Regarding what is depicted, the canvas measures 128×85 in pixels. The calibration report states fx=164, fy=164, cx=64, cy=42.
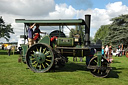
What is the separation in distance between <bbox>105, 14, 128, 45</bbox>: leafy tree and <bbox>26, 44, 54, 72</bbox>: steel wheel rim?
23369 millimetres

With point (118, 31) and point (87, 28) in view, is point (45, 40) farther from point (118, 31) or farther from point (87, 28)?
point (118, 31)

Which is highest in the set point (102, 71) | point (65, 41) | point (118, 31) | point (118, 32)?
point (118, 31)

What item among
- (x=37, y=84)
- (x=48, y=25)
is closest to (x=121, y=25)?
(x=48, y=25)

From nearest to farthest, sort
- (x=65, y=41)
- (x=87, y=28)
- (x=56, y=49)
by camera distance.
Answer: (x=65, y=41)
(x=56, y=49)
(x=87, y=28)

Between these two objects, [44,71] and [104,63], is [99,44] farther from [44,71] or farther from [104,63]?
[44,71]

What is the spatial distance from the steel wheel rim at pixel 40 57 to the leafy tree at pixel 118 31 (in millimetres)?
23369

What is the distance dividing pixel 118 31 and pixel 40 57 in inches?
974

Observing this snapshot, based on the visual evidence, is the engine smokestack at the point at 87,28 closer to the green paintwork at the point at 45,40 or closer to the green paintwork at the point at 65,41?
the green paintwork at the point at 65,41

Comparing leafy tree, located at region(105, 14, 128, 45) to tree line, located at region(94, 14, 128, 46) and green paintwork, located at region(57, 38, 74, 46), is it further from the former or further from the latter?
green paintwork, located at region(57, 38, 74, 46)

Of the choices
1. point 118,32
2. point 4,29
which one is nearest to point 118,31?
point 118,32

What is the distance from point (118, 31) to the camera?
29.4m

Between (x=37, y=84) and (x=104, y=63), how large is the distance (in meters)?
2.95

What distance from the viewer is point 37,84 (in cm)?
536

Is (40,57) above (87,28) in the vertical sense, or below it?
below
